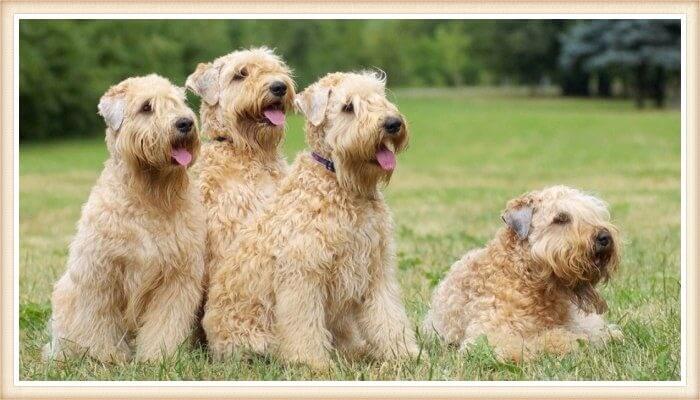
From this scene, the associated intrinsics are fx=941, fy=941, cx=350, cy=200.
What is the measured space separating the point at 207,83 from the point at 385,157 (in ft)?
5.15

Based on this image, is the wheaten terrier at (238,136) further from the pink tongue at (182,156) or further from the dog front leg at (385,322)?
the dog front leg at (385,322)

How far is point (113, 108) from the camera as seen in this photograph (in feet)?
18.8

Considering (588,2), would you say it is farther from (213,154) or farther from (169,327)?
(169,327)

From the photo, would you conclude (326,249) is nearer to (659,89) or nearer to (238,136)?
(238,136)

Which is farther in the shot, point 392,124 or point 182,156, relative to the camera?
point 182,156

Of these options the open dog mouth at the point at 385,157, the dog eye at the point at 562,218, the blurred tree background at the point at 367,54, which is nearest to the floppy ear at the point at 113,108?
the open dog mouth at the point at 385,157

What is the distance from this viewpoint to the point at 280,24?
37.9m

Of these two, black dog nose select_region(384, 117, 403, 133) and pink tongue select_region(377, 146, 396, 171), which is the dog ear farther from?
black dog nose select_region(384, 117, 403, 133)

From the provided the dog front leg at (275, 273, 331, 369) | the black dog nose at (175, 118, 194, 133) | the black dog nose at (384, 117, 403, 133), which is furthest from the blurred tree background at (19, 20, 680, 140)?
the black dog nose at (384, 117, 403, 133)

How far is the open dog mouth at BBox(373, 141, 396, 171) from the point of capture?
17.9ft

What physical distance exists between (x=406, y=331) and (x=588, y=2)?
2.42 m

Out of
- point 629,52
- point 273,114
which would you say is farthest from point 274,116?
point 629,52

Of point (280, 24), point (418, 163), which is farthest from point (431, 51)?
point (418, 163)

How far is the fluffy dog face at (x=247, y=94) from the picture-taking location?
240 inches
